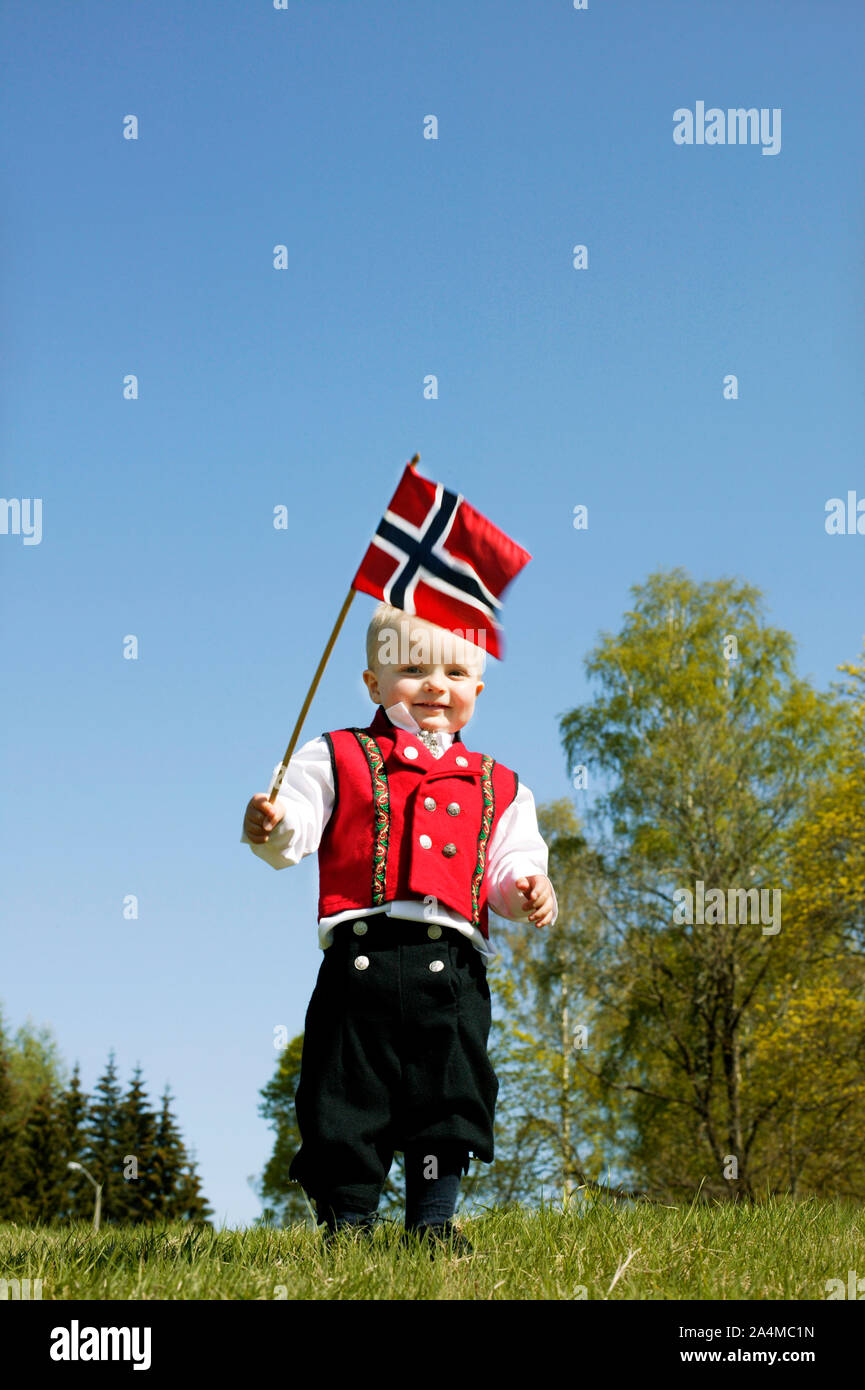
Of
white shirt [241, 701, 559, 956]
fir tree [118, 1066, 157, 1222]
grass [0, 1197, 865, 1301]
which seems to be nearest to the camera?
grass [0, 1197, 865, 1301]

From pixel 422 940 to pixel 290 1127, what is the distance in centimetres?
2956

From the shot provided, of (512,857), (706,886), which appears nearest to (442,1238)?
(512,857)

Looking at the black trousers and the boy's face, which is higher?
the boy's face

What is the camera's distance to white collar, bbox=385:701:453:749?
15.0ft

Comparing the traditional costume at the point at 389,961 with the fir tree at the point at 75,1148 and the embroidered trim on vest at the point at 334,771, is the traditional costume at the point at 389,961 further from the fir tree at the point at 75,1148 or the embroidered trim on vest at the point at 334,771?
the fir tree at the point at 75,1148

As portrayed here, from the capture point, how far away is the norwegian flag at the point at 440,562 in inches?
177

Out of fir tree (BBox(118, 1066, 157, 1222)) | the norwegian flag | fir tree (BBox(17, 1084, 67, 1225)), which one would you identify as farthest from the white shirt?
fir tree (BBox(17, 1084, 67, 1225))

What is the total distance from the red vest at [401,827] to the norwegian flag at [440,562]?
46cm

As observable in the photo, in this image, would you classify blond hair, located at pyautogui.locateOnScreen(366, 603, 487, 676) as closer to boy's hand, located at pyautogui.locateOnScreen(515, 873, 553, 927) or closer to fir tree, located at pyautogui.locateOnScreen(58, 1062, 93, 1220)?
boy's hand, located at pyautogui.locateOnScreen(515, 873, 553, 927)

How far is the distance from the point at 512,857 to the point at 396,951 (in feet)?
1.90

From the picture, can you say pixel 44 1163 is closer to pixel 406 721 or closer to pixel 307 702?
pixel 406 721

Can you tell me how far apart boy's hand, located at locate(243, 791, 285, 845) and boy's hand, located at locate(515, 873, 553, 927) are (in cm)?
86

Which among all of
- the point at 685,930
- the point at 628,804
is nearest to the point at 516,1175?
the point at 685,930
